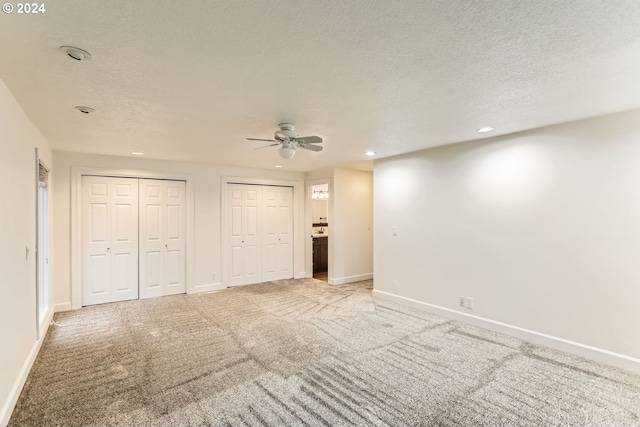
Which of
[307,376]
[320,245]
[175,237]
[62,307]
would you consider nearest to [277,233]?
[320,245]

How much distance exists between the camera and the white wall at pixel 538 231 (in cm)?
290

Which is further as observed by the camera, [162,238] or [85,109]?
[162,238]

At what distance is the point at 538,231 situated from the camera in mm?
3422

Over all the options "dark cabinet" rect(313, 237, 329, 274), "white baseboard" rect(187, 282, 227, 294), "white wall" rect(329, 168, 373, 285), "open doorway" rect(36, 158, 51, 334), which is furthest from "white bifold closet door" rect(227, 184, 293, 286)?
"open doorway" rect(36, 158, 51, 334)

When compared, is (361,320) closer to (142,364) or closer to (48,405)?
(142,364)

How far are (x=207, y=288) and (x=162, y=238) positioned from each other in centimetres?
120

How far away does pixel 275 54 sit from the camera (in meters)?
1.81

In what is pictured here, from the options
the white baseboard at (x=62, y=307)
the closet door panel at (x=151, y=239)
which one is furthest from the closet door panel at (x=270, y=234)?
the white baseboard at (x=62, y=307)

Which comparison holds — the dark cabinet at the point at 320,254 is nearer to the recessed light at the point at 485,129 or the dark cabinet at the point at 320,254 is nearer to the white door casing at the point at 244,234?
the white door casing at the point at 244,234

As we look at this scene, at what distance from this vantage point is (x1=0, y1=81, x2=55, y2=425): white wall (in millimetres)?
2168

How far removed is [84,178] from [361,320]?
4665 millimetres

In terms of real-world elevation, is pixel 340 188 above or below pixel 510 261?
above

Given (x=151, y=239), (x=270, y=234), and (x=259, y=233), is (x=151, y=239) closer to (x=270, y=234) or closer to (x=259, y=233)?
(x=259, y=233)

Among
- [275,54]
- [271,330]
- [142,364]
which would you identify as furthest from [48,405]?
[275,54]
